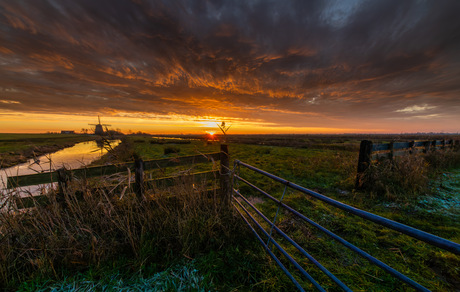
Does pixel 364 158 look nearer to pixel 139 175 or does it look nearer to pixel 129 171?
pixel 139 175

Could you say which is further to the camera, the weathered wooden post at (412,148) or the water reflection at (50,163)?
the weathered wooden post at (412,148)

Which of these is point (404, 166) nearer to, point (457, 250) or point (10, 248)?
point (457, 250)

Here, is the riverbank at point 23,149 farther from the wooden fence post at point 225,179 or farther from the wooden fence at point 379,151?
the wooden fence at point 379,151

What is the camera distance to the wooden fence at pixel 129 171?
3077 mm

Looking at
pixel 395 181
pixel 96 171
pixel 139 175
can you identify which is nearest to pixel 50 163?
pixel 96 171

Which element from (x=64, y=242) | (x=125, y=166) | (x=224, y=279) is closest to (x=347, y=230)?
(x=224, y=279)

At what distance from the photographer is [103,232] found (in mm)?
2936

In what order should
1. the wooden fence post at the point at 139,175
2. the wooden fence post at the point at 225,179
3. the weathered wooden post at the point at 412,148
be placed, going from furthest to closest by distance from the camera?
the weathered wooden post at the point at 412,148 → the wooden fence post at the point at 225,179 → the wooden fence post at the point at 139,175

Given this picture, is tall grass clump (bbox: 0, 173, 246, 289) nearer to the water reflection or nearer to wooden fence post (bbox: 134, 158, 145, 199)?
wooden fence post (bbox: 134, 158, 145, 199)

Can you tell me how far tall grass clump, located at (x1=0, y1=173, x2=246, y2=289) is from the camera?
8.45ft

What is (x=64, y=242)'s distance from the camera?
108 inches

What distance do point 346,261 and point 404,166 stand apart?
16.9 feet

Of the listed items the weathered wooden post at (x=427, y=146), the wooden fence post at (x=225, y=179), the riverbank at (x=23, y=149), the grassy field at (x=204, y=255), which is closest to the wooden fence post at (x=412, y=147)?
the weathered wooden post at (x=427, y=146)

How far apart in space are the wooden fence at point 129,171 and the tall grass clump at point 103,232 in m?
0.18
